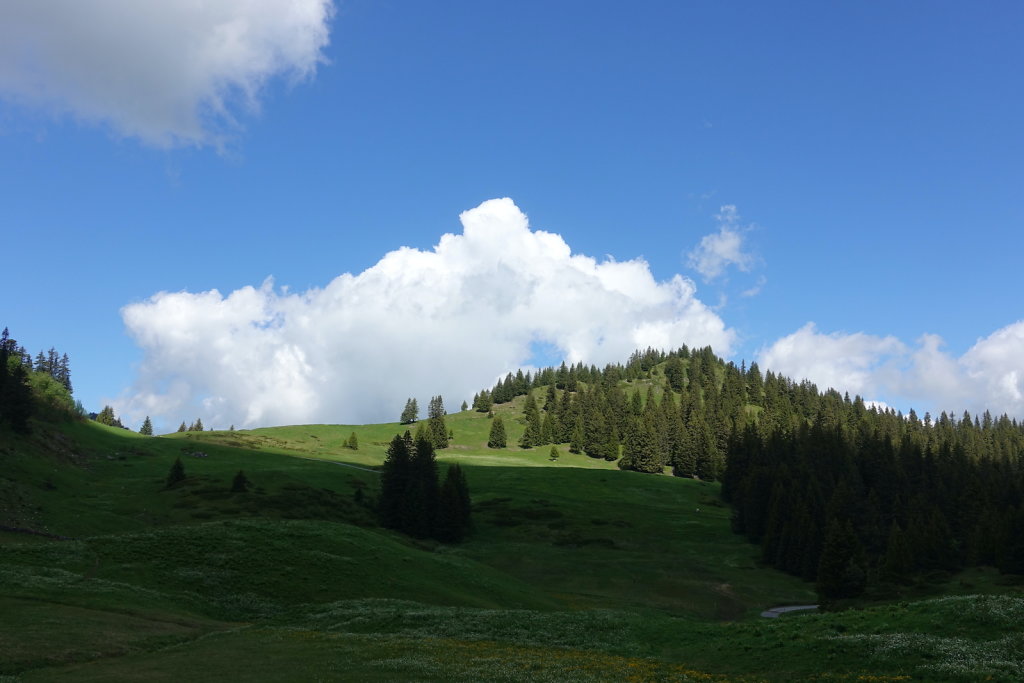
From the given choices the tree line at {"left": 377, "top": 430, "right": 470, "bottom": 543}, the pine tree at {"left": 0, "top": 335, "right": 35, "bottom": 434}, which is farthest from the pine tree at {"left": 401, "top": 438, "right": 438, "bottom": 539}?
the pine tree at {"left": 0, "top": 335, "right": 35, "bottom": 434}

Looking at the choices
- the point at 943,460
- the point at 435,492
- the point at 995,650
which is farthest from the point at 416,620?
the point at 943,460

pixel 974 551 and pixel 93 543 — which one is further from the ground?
pixel 93 543

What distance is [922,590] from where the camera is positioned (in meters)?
75.2

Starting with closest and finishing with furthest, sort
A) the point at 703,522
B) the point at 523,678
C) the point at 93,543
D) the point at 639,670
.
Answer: the point at 523,678 → the point at 639,670 → the point at 93,543 → the point at 703,522

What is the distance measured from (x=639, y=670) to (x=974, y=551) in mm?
99827

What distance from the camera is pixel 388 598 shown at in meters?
Result: 54.7

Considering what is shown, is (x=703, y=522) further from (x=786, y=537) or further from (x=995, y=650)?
(x=995, y=650)

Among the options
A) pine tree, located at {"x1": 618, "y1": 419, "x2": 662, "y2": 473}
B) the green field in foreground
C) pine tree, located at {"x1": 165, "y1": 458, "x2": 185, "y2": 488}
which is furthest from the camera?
pine tree, located at {"x1": 618, "y1": 419, "x2": 662, "y2": 473}

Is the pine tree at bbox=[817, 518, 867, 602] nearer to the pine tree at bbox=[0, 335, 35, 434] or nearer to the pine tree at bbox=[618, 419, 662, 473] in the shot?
the pine tree at bbox=[618, 419, 662, 473]

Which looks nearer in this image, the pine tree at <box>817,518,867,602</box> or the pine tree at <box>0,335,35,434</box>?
the pine tree at <box>817,518,867,602</box>

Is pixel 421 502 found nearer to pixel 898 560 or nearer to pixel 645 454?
pixel 898 560

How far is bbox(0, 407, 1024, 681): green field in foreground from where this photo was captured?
2786 cm

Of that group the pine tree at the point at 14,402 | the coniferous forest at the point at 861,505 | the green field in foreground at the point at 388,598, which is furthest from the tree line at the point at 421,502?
the pine tree at the point at 14,402

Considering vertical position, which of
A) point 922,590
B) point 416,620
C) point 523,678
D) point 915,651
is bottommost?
point 922,590
